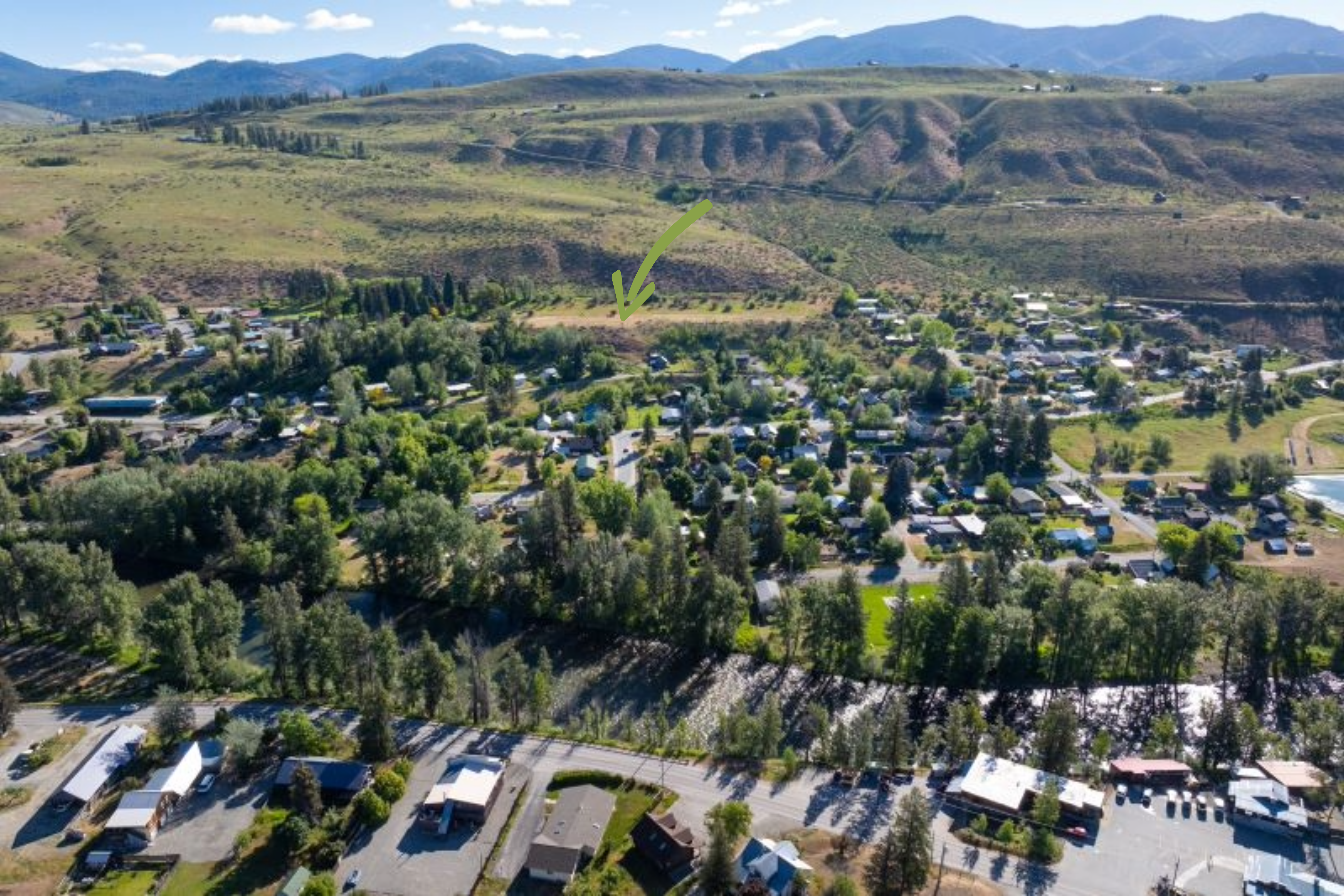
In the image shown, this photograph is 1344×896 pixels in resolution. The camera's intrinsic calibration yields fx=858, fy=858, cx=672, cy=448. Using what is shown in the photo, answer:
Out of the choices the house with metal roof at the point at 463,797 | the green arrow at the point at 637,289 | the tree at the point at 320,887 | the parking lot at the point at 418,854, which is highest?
the green arrow at the point at 637,289

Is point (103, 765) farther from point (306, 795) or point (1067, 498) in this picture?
point (1067, 498)

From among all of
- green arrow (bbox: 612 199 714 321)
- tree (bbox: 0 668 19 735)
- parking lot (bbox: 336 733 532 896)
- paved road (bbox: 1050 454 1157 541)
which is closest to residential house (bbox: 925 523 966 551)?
paved road (bbox: 1050 454 1157 541)

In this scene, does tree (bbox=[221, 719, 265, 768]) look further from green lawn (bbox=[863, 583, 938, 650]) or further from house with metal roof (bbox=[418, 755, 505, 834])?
green lawn (bbox=[863, 583, 938, 650])

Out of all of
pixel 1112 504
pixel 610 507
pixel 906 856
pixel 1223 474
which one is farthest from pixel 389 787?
pixel 1223 474

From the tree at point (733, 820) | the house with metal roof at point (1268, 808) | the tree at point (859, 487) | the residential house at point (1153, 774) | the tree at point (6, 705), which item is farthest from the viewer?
the tree at point (859, 487)

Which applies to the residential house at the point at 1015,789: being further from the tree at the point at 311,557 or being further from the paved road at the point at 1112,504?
the tree at the point at 311,557

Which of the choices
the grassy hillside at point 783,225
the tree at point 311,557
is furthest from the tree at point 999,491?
the grassy hillside at point 783,225
